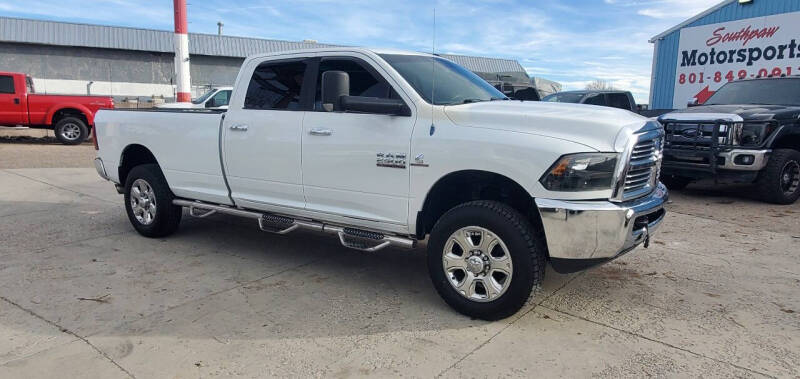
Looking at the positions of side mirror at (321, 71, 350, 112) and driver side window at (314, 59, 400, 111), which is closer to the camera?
side mirror at (321, 71, 350, 112)

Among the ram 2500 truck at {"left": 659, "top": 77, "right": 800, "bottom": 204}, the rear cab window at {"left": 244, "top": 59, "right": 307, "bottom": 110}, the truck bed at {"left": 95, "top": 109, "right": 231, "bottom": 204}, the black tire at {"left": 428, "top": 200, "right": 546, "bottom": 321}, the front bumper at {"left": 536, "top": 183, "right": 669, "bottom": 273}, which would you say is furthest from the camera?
the ram 2500 truck at {"left": 659, "top": 77, "right": 800, "bottom": 204}

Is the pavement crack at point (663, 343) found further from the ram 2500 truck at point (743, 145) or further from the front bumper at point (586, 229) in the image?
the ram 2500 truck at point (743, 145)

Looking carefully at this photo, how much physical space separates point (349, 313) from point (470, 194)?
49.7 inches

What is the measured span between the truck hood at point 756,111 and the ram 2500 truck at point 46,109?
51.0ft

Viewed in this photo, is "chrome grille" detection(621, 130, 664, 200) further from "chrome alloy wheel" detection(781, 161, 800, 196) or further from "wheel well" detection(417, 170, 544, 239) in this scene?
"chrome alloy wheel" detection(781, 161, 800, 196)

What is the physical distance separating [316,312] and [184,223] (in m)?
3.52

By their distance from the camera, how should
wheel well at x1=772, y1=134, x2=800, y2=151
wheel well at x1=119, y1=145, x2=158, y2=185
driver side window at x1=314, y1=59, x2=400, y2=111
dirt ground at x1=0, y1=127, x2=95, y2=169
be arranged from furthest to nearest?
dirt ground at x1=0, y1=127, x2=95, y2=169 → wheel well at x1=772, y1=134, x2=800, y2=151 → wheel well at x1=119, y1=145, x2=158, y2=185 → driver side window at x1=314, y1=59, x2=400, y2=111

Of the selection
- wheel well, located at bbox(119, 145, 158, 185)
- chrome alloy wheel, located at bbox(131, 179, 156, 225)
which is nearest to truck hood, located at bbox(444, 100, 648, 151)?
chrome alloy wheel, located at bbox(131, 179, 156, 225)

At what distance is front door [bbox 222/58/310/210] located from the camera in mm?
4688

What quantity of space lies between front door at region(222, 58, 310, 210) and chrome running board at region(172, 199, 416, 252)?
12 cm

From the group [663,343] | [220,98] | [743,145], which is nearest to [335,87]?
[663,343]

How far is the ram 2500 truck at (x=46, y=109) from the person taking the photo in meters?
15.6

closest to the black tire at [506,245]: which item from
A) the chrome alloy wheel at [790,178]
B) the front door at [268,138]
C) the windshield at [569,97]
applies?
the front door at [268,138]

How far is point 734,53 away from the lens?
53.8 feet
